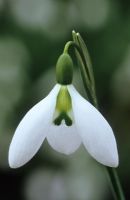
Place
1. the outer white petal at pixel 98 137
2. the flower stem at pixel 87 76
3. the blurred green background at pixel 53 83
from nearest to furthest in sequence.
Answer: the outer white petal at pixel 98 137 → the flower stem at pixel 87 76 → the blurred green background at pixel 53 83

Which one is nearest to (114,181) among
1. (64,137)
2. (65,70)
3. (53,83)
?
(64,137)

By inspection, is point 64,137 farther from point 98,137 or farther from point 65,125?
point 98,137

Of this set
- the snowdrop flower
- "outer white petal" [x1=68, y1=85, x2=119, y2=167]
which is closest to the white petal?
the snowdrop flower

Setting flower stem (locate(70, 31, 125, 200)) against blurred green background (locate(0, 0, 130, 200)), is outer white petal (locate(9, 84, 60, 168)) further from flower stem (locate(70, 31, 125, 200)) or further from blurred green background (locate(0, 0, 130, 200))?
blurred green background (locate(0, 0, 130, 200))

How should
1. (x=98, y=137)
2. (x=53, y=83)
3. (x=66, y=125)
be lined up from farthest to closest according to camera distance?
1. (x=53, y=83)
2. (x=66, y=125)
3. (x=98, y=137)

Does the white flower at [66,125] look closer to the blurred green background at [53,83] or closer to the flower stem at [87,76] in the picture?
the flower stem at [87,76]

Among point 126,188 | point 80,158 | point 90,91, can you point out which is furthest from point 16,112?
point 90,91

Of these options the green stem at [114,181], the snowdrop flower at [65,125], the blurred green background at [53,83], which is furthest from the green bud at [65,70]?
the blurred green background at [53,83]
